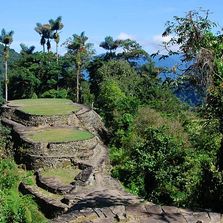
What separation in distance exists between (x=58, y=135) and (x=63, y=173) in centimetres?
335

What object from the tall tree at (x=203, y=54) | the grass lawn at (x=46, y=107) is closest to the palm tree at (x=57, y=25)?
the grass lawn at (x=46, y=107)

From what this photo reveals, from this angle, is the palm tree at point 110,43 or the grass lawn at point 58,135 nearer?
the grass lawn at point 58,135

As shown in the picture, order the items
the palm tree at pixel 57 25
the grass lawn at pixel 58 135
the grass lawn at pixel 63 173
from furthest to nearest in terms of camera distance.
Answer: the palm tree at pixel 57 25, the grass lawn at pixel 58 135, the grass lawn at pixel 63 173

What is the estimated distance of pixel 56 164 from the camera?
918 inches

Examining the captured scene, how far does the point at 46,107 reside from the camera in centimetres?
3094

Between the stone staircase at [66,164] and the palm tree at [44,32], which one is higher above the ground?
the palm tree at [44,32]

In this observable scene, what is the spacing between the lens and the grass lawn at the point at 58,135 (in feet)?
80.3

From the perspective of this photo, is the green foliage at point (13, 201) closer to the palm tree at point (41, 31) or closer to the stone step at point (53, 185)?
the stone step at point (53, 185)

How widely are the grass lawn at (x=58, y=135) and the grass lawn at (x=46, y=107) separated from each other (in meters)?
2.21

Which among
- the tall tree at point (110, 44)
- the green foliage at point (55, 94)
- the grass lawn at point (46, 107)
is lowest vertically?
the grass lawn at point (46, 107)

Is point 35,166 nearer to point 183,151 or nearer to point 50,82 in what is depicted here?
point 183,151

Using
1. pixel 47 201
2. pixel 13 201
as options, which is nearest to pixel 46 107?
pixel 47 201

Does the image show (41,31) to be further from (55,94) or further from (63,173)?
(63,173)

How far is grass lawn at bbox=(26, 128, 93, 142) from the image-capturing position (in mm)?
24484
